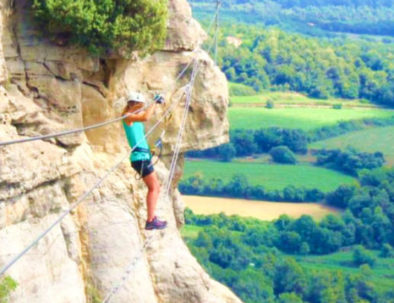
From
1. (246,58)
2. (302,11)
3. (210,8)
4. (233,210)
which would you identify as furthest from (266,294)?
(302,11)

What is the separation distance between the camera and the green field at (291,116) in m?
95.7

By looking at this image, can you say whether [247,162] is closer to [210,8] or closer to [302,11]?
[210,8]

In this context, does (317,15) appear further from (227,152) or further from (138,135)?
(138,135)

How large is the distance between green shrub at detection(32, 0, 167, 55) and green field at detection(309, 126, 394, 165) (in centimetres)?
7286

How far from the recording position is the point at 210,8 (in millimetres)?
121625

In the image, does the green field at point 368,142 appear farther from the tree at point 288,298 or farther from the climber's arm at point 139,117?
the climber's arm at point 139,117

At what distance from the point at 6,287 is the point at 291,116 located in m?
87.0

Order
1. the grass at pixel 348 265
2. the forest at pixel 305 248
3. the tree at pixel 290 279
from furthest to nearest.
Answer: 1. the grass at pixel 348 265
2. the tree at pixel 290 279
3. the forest at pixel 305 248

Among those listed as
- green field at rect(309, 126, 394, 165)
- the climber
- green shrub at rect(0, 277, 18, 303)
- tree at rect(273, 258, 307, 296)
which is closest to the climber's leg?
the climber

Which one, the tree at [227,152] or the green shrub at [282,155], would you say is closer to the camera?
the green shrub at [282,155]

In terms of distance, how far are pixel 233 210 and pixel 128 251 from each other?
55.2 metres

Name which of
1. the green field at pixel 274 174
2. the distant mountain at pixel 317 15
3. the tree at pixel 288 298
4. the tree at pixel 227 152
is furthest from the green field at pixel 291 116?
the distant mountain at pixel 317 15

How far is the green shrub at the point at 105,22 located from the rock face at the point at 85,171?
344mm

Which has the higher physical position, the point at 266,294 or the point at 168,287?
the point at 168,287
